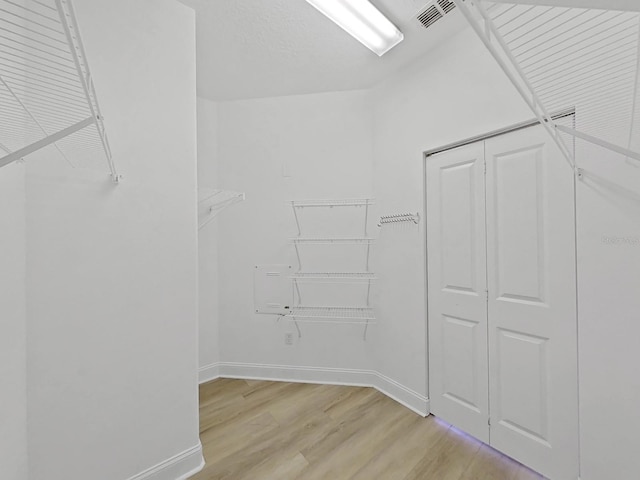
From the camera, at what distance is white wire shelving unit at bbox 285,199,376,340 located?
9.14 feet

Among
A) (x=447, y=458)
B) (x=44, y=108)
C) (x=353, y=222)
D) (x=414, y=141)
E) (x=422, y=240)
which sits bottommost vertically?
(x=447, y=458)

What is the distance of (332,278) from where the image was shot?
9.33ft

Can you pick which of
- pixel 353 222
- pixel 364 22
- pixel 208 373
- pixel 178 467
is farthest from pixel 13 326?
pixel 364 22

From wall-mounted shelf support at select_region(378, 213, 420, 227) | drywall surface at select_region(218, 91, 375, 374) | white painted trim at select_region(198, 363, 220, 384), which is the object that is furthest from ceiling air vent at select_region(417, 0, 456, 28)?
white painted trim at select_region(198, 363, 220, 384)

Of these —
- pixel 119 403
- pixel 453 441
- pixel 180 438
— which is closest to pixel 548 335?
pixel 453 441

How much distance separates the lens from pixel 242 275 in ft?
9.87

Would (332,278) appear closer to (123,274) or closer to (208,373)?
(208,373)

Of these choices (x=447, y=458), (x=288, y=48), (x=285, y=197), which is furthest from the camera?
(x=285, y=197)

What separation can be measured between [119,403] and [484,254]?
2298 millimetres

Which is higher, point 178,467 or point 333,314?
point 333,314

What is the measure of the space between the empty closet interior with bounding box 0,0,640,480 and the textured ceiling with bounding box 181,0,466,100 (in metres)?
0.02

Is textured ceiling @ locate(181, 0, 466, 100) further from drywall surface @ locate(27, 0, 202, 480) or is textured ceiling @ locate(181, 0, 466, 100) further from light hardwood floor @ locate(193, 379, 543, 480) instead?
light hardwood floor @ locate(193, 379, 543, 480)

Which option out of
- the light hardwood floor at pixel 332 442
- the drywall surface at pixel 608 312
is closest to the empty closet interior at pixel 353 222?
the drywall surface at pixel 608 312

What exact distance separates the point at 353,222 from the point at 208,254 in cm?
150
